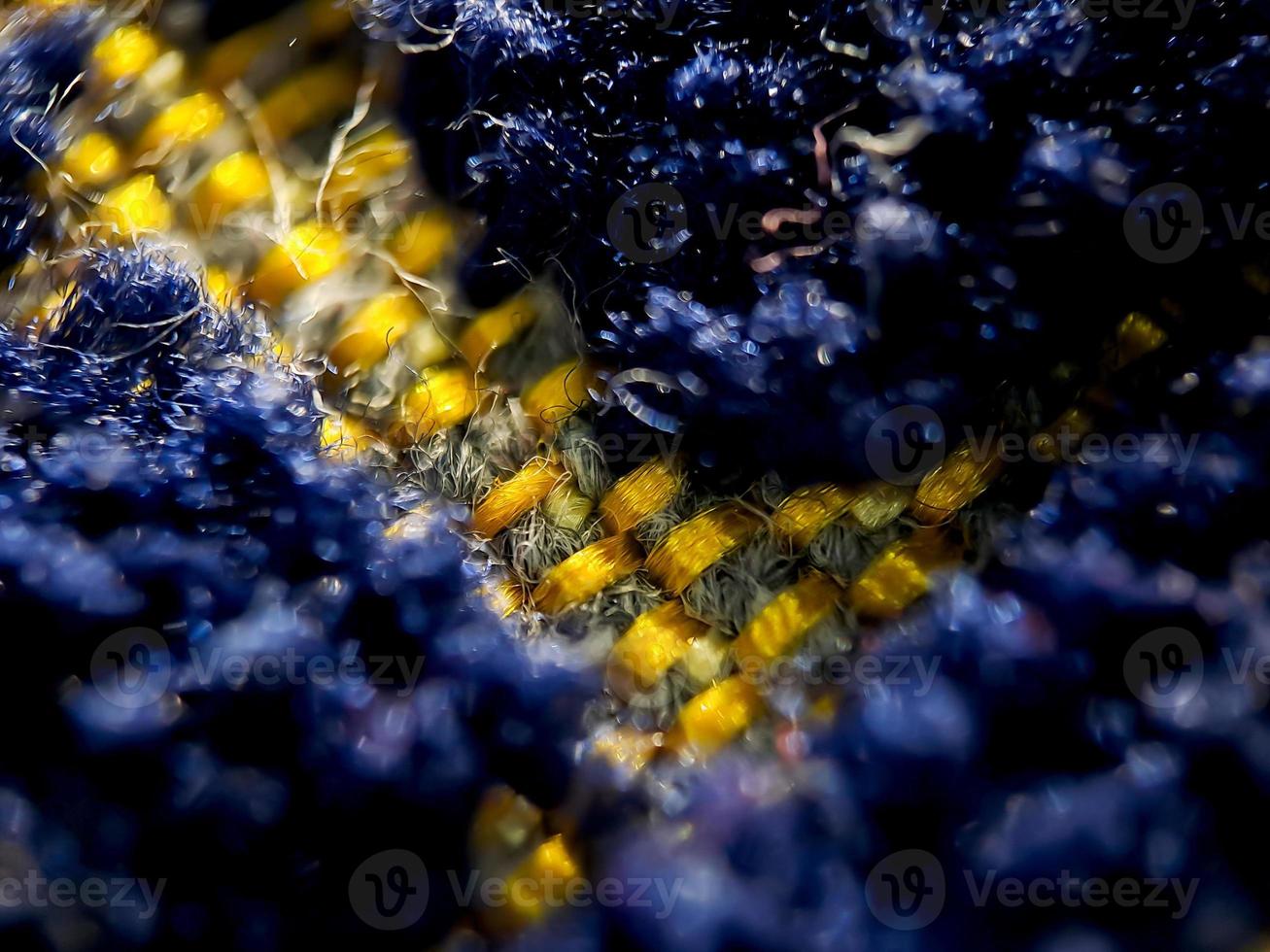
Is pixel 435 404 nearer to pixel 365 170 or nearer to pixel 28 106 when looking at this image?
pixel 365 170

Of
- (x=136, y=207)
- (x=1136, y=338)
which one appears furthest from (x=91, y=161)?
(x=1136, y=338)

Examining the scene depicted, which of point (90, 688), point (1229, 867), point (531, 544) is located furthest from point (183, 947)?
point (1229, 867)

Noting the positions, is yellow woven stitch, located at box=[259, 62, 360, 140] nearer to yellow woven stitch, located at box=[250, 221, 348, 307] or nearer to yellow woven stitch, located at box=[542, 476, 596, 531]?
yellow woven stitch, located at box=[250, 221, 348, 307]

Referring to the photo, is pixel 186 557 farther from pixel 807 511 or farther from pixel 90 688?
pixel 807 511

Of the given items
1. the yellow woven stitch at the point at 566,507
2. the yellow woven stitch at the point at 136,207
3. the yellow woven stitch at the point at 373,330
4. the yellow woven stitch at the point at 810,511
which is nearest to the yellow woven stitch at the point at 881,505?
the yellow woven stitch at the point at 810,511

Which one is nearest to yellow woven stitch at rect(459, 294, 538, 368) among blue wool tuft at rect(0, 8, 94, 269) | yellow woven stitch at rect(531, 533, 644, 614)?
yellow woven stitch at rect(531, 533, 644, 614)
